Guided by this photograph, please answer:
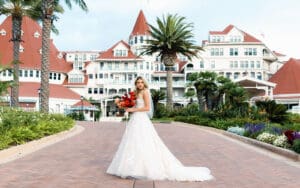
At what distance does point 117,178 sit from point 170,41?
4263 centimetres

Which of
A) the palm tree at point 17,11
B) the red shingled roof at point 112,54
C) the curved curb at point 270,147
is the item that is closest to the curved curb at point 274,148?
the curved curb at point 270,147

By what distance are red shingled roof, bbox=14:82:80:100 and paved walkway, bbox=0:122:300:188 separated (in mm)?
49221

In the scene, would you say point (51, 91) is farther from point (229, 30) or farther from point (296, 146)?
point (296, 146)

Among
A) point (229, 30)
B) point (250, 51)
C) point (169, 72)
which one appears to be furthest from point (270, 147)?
point (229, 30)

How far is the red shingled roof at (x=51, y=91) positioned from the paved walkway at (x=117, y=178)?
49.2 metres

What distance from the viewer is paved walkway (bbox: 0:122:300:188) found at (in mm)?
8883

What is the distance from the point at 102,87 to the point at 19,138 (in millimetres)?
69876

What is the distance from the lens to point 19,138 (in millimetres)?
16297

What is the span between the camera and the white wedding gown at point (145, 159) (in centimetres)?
918

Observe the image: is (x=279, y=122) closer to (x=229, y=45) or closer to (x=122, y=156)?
(x=122, y=156)

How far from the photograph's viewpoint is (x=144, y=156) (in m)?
9.29

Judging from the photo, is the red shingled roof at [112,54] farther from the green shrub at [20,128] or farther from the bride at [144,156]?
the bride at [144,156]

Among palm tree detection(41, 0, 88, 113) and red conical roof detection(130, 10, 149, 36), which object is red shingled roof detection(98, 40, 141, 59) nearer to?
red conical roof detection(130, 10, 149, 36)

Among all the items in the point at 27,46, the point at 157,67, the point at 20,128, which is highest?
the point at 27,46
